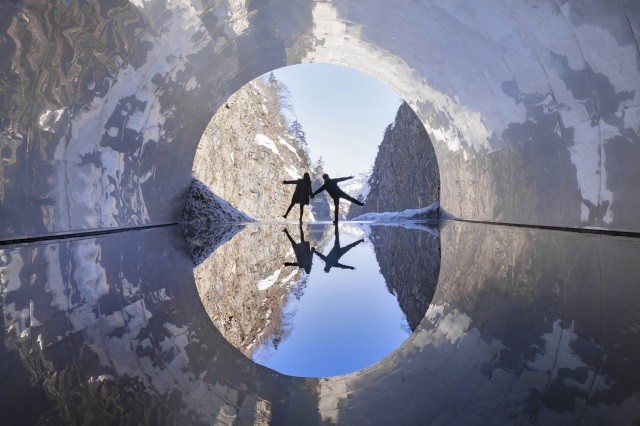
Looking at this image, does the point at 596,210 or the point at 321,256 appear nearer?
the point at 596,210

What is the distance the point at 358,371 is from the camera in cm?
216

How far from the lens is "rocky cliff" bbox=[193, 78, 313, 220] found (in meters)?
21.8

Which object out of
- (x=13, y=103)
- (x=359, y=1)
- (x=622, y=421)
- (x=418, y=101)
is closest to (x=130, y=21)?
(x=13, y=103)

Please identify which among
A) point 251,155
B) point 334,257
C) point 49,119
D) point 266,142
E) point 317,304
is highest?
point 266,142

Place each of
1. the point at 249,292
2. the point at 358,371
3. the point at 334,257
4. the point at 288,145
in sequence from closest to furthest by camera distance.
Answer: the point at 358,371
the point at 249,292
the point at 334,257
the point at 288,145

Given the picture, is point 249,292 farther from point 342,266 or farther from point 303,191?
point 303,191

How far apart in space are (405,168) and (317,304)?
1207 inches

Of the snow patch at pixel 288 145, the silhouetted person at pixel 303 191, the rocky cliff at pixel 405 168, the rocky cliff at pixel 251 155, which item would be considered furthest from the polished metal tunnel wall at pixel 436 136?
the snow patch at pixel 288 145

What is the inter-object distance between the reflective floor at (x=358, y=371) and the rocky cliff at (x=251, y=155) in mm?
15420

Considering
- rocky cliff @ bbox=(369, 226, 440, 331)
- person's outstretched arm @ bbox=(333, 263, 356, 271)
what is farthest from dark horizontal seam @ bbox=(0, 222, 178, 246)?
rocky cliff @ bbox=(369, 226, 440, 331)

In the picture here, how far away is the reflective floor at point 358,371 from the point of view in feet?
4.91

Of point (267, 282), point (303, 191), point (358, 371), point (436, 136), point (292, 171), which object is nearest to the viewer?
point (358, 371)

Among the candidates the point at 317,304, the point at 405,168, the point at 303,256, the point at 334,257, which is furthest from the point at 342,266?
the point at 405,168

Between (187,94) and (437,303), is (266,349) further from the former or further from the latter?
(187,94)
